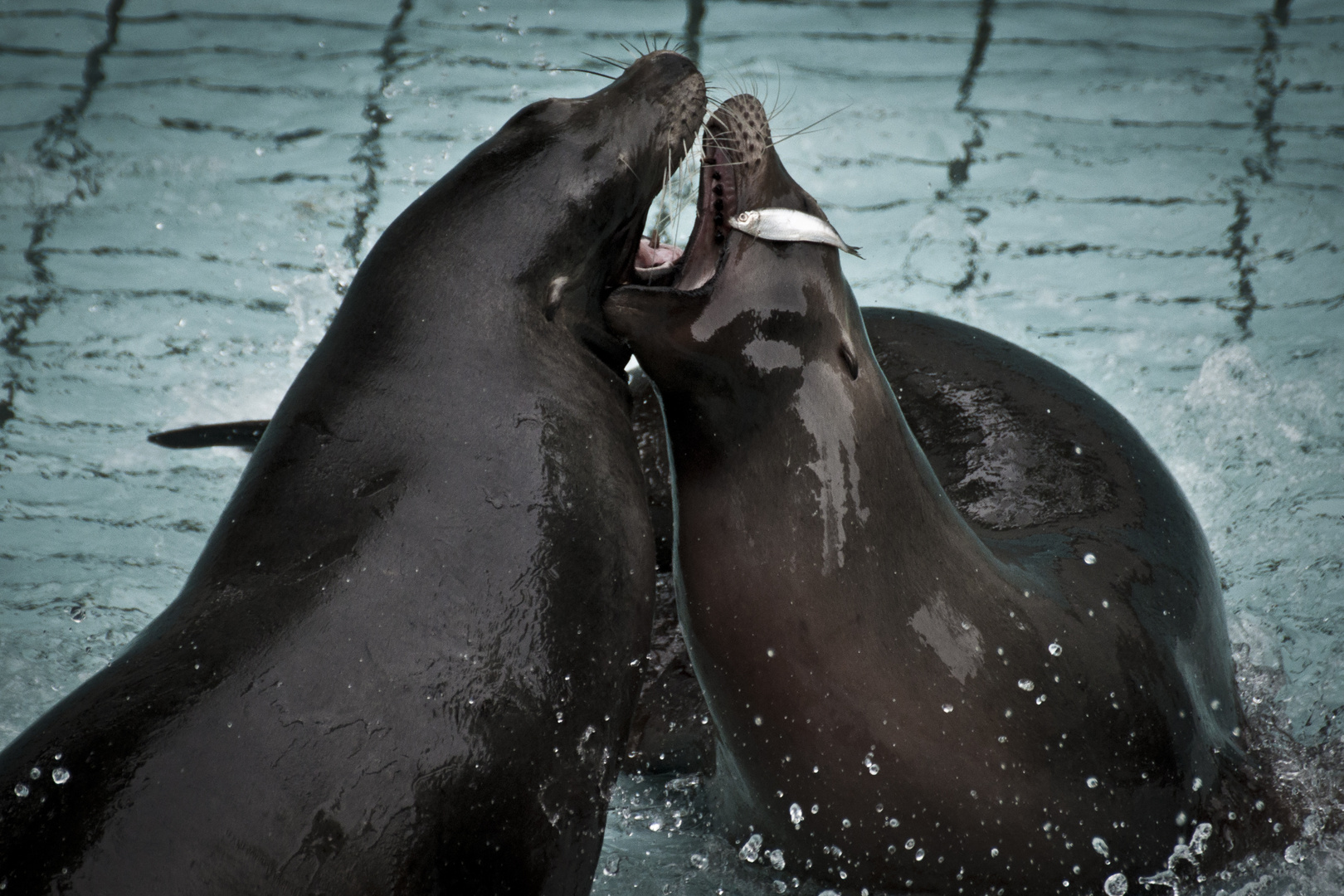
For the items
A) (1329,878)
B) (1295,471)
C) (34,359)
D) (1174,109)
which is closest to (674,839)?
(1329,878)

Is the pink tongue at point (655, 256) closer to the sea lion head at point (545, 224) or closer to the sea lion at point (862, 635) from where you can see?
the sea lion head at point (545, 224)

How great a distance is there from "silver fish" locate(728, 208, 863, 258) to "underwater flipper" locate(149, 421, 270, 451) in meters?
1.96

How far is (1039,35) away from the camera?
25.9 ft

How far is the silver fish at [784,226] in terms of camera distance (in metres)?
2.47

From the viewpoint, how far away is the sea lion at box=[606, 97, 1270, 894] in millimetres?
2451

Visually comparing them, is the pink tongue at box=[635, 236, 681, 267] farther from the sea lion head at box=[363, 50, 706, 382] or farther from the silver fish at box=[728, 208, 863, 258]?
the silver fish at box=[728, 208, 863, 258]

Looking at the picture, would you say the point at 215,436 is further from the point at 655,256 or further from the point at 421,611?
the point at 421,611

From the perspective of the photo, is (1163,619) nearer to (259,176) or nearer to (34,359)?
(34,359)

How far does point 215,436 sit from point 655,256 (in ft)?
5.76

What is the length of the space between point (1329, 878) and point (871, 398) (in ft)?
4.62

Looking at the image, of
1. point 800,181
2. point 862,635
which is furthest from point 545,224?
point 800,181

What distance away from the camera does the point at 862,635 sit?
248cm

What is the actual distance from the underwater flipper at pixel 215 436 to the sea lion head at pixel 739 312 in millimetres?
1804

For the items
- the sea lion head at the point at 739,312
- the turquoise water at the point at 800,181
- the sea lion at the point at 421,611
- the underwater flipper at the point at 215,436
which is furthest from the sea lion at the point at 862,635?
the underwater flipper at the point at 215,436
